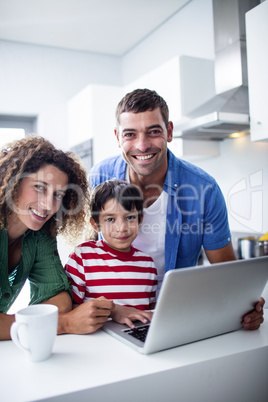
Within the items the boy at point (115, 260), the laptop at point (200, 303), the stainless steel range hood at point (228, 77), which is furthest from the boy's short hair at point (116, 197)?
the stainless steel range hood at point (228, 77)

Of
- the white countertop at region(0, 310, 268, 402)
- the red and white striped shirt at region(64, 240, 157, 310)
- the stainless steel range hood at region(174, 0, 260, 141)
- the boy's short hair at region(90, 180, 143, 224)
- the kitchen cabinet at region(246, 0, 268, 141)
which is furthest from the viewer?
the stainless steel range hood at region(174, 0, 260, 141)

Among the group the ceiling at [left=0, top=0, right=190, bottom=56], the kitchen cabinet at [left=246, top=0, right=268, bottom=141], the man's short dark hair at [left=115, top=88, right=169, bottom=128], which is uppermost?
the ceiling at [left=0, top=0, right=190, bottom=56]

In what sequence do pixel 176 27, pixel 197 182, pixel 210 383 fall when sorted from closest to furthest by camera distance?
pixel 210 383 < pixel 197 182 < pixel 176 27

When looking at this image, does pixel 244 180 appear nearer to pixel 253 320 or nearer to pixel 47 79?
pixel 253 320

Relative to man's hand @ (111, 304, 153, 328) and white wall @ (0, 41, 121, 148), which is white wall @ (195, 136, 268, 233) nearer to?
man's hand @ (111, 304, 153, 328)

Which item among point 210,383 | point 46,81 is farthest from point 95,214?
point 46,81

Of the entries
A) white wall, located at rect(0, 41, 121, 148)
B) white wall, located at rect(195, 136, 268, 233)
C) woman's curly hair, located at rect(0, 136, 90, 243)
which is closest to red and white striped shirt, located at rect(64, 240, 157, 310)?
woman's curly hair, located at rect(0, 136, 90, 243)

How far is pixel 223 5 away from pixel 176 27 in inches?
29.9

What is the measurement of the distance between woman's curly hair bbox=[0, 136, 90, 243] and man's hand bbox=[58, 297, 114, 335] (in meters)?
0.36

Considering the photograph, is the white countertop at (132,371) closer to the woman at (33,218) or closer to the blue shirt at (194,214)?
the woman at (33,218)

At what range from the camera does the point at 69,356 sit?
729mm

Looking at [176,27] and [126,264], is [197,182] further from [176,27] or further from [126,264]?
[176,27]

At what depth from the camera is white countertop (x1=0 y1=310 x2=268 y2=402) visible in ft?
1.95

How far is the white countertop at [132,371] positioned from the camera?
23.4 inches
